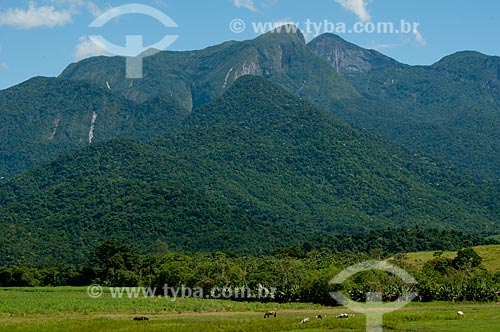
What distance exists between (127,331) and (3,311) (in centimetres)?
1927

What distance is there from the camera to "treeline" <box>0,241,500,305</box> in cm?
7894

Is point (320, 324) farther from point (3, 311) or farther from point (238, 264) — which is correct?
point (238, 264)

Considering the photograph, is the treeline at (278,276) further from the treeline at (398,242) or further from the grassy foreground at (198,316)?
the treeline at (398,242)

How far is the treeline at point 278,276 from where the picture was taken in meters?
78.9

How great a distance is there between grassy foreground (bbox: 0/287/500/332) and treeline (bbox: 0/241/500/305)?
4789mm

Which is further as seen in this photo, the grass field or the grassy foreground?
the grass field

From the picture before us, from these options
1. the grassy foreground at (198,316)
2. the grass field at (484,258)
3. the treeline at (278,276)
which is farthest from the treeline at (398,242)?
the grassy foreground at (198,316)

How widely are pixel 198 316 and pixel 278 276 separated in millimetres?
23629

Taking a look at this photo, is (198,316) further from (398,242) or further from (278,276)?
(398,242)

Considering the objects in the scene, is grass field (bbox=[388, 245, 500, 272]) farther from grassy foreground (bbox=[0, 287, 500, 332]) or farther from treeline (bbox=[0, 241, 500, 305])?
grassy foreground (bbox=[0, 287, 500, 332])

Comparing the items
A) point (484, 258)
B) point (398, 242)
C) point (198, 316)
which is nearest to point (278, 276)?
point (198, 316)

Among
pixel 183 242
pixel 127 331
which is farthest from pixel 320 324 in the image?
pixel 183 242

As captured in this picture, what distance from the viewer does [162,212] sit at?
177500 mm

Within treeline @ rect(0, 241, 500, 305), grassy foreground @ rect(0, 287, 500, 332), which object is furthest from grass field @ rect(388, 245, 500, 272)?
grassy foreground @ rect(0, 287, 500, 332)
